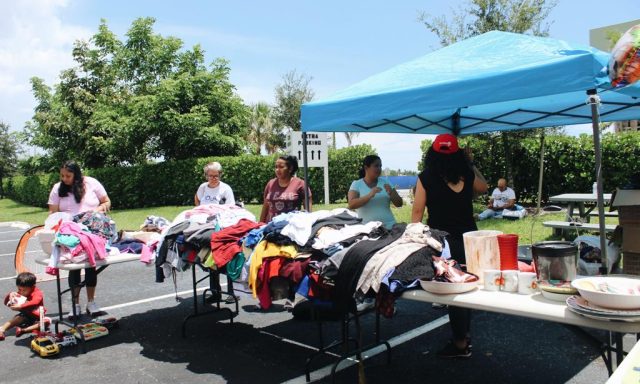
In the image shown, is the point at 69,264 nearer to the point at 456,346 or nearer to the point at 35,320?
the point at 35,320

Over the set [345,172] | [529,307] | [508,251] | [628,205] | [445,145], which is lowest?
[529,307]

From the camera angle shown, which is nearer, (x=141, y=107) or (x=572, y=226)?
(x=572, y=226)

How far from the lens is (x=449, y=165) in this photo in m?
3.51

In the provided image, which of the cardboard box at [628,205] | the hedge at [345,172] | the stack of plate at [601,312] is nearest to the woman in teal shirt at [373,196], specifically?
the cardboard box at [628,205]

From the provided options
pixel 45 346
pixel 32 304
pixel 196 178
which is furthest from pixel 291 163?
pixel 196 178

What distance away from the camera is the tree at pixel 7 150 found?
47.6 metres

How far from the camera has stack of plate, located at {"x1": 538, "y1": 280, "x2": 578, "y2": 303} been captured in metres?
2.34

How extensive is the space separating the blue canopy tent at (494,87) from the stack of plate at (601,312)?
0.95 m

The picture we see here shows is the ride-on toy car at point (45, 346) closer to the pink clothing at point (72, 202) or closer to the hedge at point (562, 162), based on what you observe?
the pink clothing at point (72, 202)

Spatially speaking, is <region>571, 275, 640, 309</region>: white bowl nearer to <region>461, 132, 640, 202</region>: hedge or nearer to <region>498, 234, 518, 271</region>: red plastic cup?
<region>498, 234, 518, 271</region>: red plastic cup

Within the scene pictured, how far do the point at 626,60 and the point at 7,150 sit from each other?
56068 millimetres

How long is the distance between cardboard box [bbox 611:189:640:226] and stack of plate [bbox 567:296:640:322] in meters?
1.78

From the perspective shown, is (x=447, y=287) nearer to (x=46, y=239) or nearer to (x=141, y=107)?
(x=46, y=239)

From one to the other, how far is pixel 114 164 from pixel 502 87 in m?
24.1
